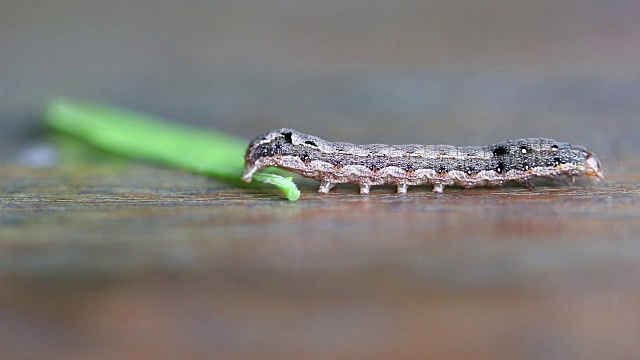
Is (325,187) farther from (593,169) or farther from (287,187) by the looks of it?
(593,169)

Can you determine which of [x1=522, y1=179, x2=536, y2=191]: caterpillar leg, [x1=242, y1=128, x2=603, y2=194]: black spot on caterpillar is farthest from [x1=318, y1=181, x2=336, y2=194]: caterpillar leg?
[x1=522, y1=179, x2=536, y2=191]: caterpillar leg

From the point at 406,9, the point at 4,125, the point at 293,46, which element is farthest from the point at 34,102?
the point at 406,9

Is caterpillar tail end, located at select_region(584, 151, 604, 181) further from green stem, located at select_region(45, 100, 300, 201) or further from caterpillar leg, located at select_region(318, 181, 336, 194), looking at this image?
green stem, located at select_region(45, 100, 300, 201)

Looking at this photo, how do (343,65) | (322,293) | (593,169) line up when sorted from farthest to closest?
1. (343,65)
2. (593,169)
3. (322,293)

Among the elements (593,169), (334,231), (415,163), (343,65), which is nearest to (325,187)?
(415,163)

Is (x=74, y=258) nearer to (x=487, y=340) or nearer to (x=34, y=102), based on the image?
(x=487, y=340)

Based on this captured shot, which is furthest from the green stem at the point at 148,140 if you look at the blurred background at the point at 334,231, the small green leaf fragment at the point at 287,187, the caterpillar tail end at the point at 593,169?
the caterpillar tail end at the point at 593,169
